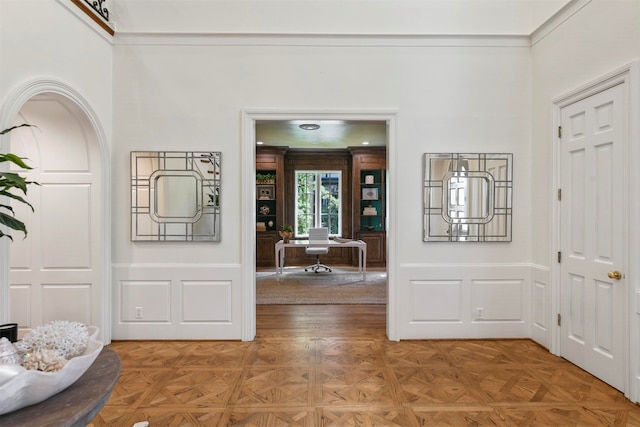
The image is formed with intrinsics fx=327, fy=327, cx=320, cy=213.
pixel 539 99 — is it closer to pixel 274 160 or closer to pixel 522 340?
pixel 522 340

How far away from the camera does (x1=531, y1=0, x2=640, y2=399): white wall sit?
235 centimetres

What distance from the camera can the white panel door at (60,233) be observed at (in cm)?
314

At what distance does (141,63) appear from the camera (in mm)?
3412

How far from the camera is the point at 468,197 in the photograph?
3.47 metres

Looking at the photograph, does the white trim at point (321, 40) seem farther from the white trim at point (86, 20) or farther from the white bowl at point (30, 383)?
the white bowl at point (30, 383)

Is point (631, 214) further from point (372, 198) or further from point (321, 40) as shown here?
Answer: point (372, 198)

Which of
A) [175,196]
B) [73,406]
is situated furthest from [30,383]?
[175,196]

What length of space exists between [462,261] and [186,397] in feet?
9.35

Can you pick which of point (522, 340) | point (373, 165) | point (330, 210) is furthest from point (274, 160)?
point (522, 340)

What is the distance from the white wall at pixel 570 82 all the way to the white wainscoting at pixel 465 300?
0.16m

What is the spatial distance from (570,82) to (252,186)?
3.15 m

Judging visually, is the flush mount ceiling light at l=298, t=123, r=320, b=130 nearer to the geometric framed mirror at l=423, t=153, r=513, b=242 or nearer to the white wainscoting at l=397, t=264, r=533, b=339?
the geometric framed mirror at l=423, t=153, r=513, b=242

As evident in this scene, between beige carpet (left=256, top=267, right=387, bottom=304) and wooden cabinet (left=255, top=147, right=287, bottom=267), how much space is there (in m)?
0.87

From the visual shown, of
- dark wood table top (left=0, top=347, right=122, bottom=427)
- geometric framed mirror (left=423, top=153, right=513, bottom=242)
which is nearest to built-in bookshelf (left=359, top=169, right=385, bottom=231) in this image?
geometric framed mirror (left=423, top=153, right=513, bottom=242)
